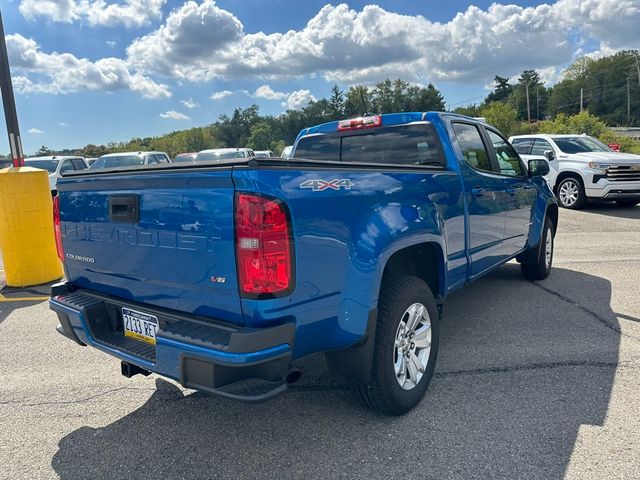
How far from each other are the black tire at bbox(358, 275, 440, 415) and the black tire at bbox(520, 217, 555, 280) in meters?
3.34

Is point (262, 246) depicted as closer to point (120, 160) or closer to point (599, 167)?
point (599, 167)

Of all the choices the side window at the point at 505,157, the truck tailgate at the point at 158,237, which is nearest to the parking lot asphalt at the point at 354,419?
the truck tailgate at the point at 158,237

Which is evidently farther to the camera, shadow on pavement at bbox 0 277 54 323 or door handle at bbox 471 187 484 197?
shadow on pavement at bbox 0 277 54 323

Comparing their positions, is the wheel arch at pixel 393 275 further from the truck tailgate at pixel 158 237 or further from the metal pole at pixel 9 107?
the metal pole at pixel 9 107

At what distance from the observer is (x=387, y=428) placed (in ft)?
9.29

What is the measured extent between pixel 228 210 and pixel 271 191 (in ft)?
0.69

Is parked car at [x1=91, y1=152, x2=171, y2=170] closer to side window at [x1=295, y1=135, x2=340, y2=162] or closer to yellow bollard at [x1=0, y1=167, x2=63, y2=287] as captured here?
yellow bollard at [x1=0, y1=167, x2=63, y2=287]

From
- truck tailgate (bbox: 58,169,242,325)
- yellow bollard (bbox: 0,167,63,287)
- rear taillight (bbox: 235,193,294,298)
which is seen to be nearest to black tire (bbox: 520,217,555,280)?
rear taillight (bbox: 235,193,294,298)

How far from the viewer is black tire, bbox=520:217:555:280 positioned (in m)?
5.74

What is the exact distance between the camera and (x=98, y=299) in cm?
286

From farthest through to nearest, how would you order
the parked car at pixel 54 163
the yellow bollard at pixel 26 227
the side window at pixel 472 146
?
the parked car at pixel 54 163 < the yellow bollard at pixel 26 227 < the side window at pixel 472 146

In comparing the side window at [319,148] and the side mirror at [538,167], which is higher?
the side window at [319,148]

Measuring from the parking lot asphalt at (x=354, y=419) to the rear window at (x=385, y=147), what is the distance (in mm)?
1603

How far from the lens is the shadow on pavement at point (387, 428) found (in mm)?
2496
